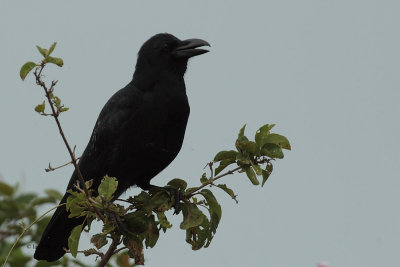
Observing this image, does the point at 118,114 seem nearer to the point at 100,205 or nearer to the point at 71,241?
the point at 71,241

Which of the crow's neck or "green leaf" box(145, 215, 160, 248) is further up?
the crow's neck

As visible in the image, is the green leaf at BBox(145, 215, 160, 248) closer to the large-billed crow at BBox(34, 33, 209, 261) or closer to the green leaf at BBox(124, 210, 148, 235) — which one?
the green leaf at BBox(124, 210, 148, 235)

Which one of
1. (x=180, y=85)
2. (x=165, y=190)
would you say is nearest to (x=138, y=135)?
(x=180, y=85)

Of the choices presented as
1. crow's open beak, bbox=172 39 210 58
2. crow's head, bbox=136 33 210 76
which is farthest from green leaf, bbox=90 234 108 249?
crow's open beak, bbox=172 39 210 58

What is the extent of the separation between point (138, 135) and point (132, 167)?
0.25 metres

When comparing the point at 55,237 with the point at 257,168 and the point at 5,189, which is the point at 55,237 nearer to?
the point at 5,189

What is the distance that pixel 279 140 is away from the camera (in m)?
3.54

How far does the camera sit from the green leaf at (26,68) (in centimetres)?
320

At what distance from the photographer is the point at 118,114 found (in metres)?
5.19

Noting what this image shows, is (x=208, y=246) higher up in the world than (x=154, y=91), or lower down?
lower down

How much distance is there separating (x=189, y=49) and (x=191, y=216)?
6.63 feet

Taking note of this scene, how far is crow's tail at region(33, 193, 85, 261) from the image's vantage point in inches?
194

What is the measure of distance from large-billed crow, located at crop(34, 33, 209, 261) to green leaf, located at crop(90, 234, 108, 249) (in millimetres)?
1109

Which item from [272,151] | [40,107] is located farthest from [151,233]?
[40,107]
